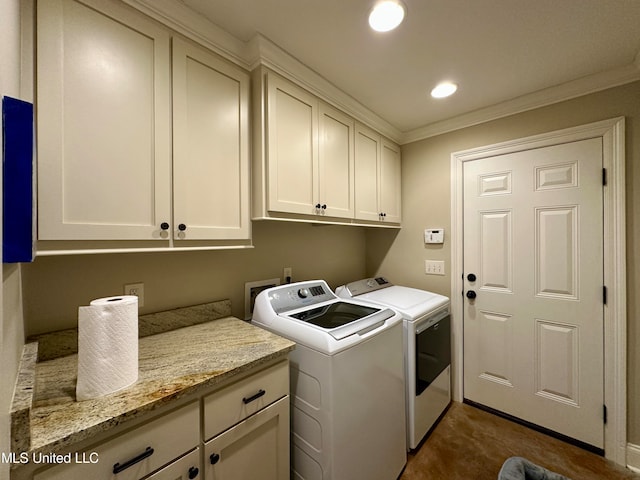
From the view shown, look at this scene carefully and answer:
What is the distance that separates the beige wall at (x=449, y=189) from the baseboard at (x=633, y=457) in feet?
0.10

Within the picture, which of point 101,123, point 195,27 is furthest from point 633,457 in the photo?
point 195,27

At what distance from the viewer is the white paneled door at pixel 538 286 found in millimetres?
1661

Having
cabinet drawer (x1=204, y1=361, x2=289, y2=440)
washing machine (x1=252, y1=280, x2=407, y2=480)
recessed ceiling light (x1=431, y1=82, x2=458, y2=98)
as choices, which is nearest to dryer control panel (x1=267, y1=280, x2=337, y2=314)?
washing machine (x1=252, y1=280, x2=407, y2=480)

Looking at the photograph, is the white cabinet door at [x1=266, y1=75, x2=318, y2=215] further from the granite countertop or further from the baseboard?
the baseboard

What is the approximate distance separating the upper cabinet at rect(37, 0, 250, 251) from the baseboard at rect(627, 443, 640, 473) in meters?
2.60

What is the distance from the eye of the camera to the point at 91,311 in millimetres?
742

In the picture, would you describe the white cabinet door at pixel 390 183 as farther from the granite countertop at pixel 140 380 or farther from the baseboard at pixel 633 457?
the baseboard at pixel 633 457

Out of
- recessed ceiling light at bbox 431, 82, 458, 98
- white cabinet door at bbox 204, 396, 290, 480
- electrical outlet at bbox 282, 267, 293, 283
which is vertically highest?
recessed ceiling light at bbox 431, 82, 458, 98

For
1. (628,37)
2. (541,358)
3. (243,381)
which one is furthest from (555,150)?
(243,381)

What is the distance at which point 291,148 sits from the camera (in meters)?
1.44

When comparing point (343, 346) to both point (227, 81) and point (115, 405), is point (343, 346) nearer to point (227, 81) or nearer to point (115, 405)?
point (115, 405)

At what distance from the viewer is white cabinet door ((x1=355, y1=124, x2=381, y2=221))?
6.36 ft

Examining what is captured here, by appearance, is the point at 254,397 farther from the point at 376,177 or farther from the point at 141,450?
the point at 376,177

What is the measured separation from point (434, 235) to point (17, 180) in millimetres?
2383
